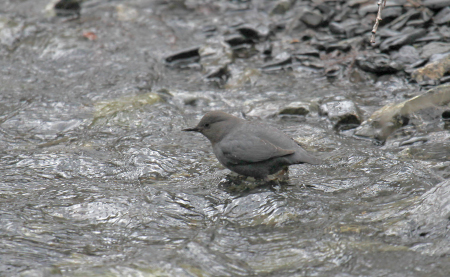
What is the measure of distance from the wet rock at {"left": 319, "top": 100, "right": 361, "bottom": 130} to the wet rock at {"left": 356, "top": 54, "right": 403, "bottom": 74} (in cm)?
111

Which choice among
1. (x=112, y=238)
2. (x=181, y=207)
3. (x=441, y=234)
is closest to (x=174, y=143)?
(x=181, y=207)

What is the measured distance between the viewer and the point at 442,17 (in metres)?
7.61

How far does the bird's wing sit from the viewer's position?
4785 millimetres

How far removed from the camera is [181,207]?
4391 mm

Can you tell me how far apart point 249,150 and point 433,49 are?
367 centimetres

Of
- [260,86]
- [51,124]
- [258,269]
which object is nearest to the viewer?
[258,269]

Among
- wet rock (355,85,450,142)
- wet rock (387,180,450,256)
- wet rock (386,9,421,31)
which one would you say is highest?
wet rock (386,9,421,31)

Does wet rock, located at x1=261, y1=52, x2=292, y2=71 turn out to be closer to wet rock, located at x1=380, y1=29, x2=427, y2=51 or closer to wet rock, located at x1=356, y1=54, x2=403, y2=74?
wet rock, located at x1=356, y1=54, x2=403, y2=74

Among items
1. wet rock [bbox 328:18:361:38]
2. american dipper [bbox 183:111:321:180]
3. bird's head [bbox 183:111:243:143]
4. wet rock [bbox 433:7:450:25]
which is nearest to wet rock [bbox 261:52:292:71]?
wet rock [bbox 328:18:361:38]

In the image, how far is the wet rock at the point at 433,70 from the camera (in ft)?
21.3

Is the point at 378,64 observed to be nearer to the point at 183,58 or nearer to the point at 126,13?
the point at 183,58

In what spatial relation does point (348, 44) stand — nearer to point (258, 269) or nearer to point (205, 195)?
point (205, 195)

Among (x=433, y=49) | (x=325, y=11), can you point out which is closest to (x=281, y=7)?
(x=325, y=11)

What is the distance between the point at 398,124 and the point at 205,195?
2511 mm
